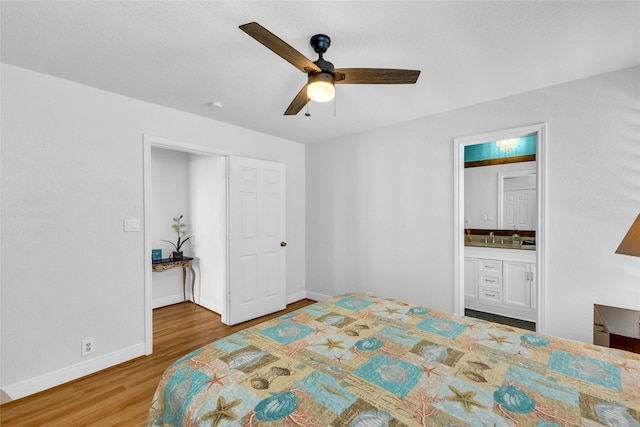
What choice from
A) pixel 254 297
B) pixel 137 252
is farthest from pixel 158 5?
pixel 254 297

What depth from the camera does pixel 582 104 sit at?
2.40 metres

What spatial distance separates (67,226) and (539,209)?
4.04 meters

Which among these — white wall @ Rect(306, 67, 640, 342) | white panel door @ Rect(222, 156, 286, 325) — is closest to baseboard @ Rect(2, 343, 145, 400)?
white panel door @ Rect(222, 156, 286, 325)

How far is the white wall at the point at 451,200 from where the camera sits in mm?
2277

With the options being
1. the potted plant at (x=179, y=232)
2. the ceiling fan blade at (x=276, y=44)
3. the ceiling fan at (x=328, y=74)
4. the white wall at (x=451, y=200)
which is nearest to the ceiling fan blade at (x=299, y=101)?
the ceiling fan at (x=328, y=74)

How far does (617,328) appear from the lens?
6.02 ft

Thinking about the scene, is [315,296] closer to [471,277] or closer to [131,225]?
[471,277]

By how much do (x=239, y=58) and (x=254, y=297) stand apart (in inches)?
110

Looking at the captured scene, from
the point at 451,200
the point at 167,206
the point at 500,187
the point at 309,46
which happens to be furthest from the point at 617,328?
the point at 167,206

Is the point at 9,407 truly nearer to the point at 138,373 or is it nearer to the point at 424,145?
the point at 138,373

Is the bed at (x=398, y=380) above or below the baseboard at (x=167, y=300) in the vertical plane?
above

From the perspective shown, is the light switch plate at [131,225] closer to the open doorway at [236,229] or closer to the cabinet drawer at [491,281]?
the open doorway at [236,229]

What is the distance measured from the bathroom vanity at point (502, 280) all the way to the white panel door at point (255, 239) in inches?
103

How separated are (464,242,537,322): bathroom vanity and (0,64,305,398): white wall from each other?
3.97 meters
